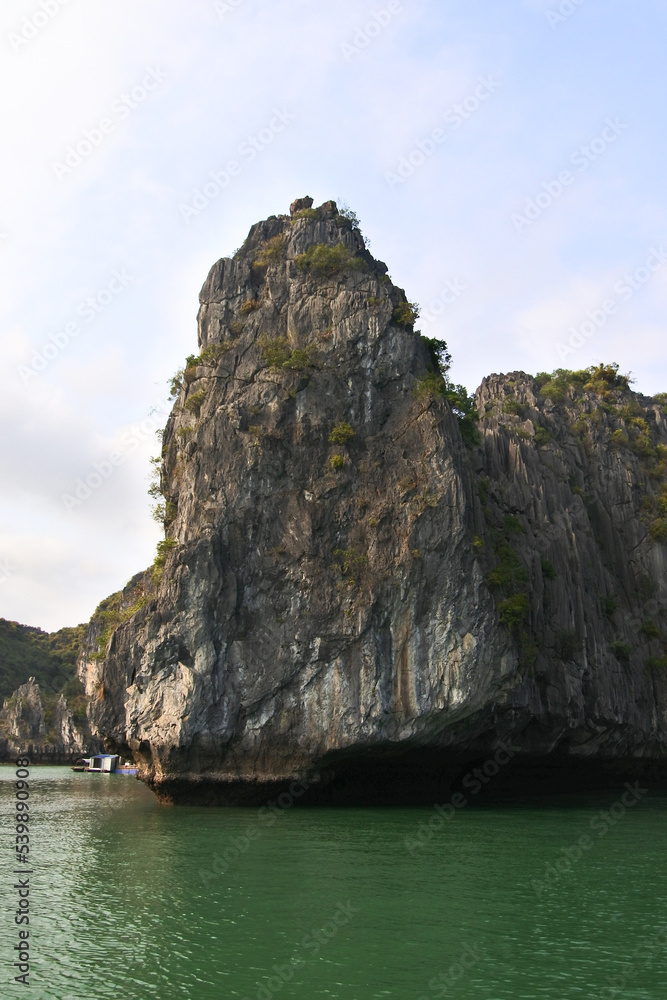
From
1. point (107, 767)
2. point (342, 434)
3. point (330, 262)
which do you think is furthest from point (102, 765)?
point (330, 262)

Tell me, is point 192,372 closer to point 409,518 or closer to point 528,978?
point 409,518

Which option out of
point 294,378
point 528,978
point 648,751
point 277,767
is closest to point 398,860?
point 528,978

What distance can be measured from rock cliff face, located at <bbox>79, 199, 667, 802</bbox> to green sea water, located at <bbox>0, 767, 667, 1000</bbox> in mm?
5451

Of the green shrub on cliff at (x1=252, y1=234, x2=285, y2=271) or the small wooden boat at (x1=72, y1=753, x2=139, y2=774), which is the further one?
the small wooden boat at (x1=72, y1=753, x2=139, y2=774)

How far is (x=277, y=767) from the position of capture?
29.3m

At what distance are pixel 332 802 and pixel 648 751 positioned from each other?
1907 cm

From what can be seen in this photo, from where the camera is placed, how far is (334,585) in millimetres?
30531

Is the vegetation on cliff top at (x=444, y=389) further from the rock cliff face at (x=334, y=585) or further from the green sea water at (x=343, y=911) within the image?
the green sea water at (x=343, y=911)

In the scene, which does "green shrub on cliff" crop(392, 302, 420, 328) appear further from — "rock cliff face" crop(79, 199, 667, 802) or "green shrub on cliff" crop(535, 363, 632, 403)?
"green shrub on cliff" crop(535, 363, 632, 403)

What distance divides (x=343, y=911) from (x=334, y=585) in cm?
1739

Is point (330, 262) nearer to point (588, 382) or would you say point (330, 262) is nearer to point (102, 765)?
point (588, 382)

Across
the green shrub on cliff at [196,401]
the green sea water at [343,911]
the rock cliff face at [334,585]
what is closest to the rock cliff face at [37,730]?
the rock cliff face at [334,585]

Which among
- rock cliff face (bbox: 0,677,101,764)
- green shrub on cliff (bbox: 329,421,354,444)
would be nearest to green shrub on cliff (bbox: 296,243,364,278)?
green shrub on cliff (bbox: 329,421,354,444)

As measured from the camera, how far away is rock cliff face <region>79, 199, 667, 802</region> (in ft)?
95.5
